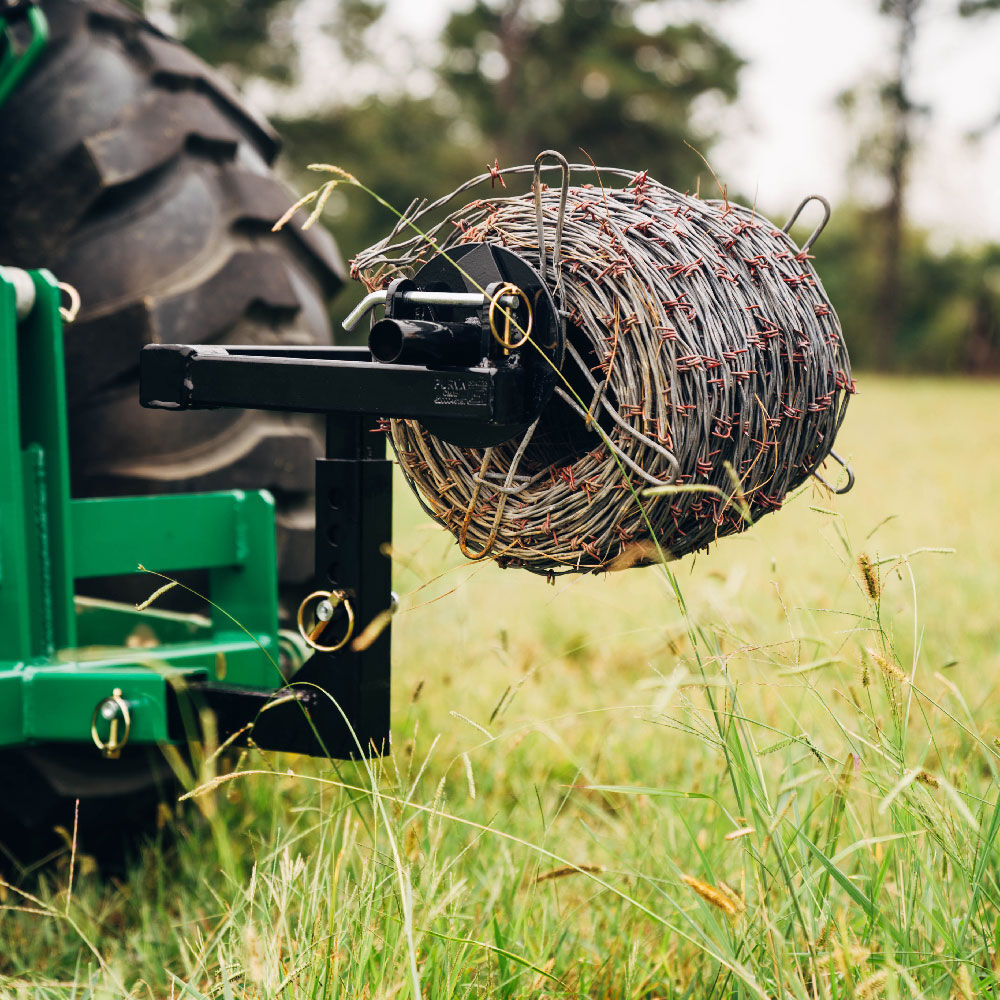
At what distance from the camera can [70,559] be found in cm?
156

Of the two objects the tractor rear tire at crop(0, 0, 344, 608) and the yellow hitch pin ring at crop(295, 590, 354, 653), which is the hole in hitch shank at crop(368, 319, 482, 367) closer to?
the yellow hitch pin ring at crop(295, 590, 354, 653)

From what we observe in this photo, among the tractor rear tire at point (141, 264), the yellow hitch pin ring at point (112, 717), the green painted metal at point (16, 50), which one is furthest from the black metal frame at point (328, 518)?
the green painted metal at point (16, 50)

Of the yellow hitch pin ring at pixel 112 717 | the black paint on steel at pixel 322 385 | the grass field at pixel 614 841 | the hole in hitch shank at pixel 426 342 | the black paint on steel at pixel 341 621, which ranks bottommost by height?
the grass field at pixel 614 841

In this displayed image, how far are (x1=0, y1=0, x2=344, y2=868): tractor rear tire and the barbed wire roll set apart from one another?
2.10 ft

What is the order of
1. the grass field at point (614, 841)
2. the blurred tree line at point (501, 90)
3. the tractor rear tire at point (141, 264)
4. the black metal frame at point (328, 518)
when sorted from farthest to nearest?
the blurred tree line at point (501, 90), the tractor rear tire at point (141, 264), the black metal frame at point (328, 518), the grass field at point (614, 841)

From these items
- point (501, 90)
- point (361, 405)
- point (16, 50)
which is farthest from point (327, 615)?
point (501, 90)

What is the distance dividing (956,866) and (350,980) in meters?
0.56

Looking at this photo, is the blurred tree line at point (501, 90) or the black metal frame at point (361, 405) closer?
the black metal frame at point (361, 405)

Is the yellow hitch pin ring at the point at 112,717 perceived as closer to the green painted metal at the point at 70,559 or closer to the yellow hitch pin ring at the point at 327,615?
the green painted metal at the point at 70,559

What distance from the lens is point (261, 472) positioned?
1.97m

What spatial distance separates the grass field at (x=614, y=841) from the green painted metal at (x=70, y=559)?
18 cm

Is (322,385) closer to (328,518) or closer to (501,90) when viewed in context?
(328,518)

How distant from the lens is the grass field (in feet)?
3.67

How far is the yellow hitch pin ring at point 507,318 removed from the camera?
113 centimetres
